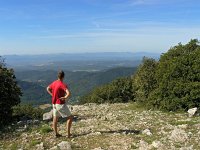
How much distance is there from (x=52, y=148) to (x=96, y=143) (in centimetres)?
193

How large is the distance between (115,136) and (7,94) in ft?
35.9

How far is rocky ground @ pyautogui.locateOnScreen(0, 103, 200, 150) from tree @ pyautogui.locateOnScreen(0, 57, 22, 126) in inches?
183

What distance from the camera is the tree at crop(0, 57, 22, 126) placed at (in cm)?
2383

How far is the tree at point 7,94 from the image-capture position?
938 inches

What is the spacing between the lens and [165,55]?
117ft

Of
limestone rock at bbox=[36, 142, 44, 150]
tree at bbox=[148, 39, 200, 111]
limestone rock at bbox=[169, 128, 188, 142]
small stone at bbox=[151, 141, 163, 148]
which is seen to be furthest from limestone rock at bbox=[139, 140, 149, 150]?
tree at bbox=[148, 39, 200, 111]

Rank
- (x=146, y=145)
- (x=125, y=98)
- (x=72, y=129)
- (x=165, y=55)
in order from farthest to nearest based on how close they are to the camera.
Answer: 1. (x=125, y=98)
2. (x=165, y=55)
3. (x=72, y=129)
4. (x=146, y=145)

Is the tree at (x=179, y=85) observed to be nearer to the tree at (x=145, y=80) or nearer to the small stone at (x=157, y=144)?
the tree at (x=145, y=80)

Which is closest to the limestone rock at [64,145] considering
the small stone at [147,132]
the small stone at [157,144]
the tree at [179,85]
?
the small stone at [157,144]

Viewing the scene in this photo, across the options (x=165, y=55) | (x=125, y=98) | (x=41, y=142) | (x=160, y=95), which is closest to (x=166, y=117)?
(x=160, y=95)

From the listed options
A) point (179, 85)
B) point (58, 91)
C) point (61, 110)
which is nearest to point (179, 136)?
point (61, 110)

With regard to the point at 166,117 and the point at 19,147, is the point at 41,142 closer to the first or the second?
the point at 19,147

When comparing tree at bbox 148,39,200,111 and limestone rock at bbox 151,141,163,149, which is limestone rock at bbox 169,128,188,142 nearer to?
limestone rock at bbox 151,141,163,149

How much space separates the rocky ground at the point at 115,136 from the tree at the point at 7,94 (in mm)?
4651
